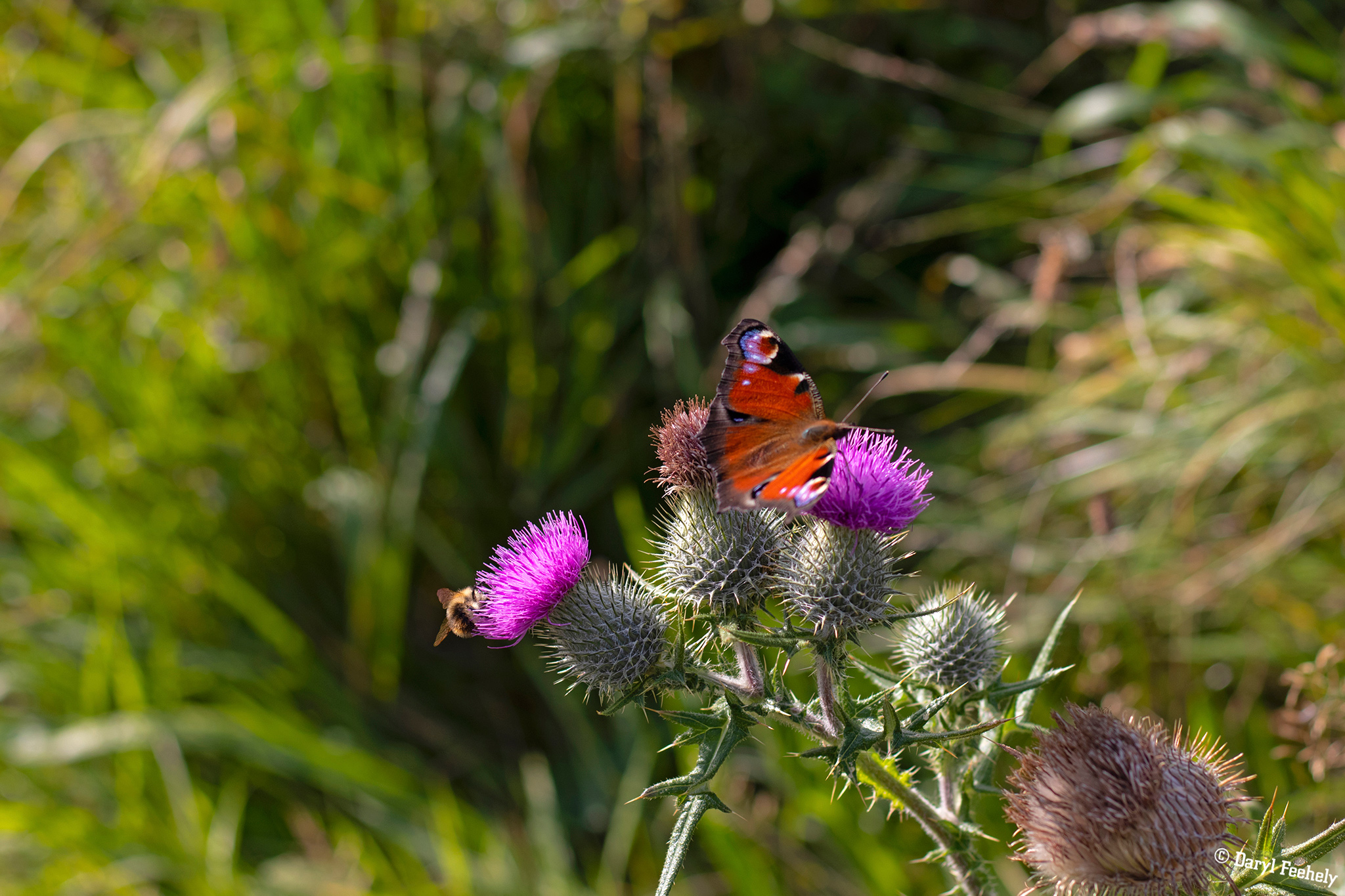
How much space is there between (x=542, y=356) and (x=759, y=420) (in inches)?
127

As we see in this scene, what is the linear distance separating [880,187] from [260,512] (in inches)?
150

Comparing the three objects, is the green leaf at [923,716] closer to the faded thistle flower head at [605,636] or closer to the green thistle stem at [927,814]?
the green thistle stem at [927,814]

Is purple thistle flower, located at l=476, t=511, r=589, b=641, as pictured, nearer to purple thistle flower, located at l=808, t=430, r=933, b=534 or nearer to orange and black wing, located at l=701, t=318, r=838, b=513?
orange and black wing, located at l=701, t=318, r=838, b=513

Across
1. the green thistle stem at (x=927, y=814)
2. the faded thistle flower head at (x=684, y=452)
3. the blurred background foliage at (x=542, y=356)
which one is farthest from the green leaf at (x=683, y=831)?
the blurred background foliage at (x=542, y=356)

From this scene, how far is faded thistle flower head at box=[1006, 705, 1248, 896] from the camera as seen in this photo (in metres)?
1.45

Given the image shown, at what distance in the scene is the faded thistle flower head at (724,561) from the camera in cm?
189

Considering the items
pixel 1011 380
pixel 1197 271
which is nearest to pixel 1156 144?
pixel 1197 271

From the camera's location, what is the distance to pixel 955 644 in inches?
74.0

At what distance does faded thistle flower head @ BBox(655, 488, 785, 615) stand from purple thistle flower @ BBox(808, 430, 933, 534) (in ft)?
0.44

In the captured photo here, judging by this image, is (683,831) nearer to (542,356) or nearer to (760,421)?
(760,421)

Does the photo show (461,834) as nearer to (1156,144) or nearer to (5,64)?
(1156,144)

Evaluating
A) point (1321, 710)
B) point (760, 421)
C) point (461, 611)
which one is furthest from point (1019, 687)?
point (461, 611)

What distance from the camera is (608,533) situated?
490 centimetres

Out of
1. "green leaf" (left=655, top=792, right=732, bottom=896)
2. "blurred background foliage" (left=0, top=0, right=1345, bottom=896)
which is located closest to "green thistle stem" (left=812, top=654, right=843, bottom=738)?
"green leaf" (left=655, top=792, right=732, bottom=896)
